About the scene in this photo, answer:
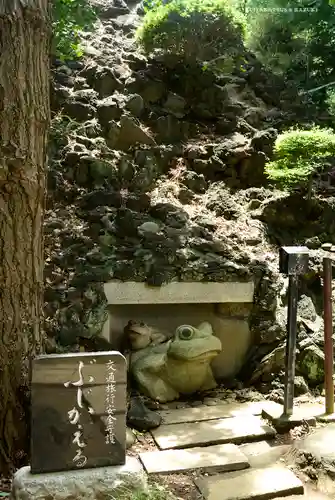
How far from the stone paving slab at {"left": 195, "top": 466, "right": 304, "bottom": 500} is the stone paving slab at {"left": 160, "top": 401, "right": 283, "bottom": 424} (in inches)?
45.8

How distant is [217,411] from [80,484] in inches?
104

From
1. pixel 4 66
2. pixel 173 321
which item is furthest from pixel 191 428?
pixel 4 66

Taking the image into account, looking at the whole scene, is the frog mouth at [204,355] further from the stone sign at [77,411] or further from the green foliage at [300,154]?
the green foliage at [300,154]

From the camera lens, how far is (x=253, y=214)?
766cm

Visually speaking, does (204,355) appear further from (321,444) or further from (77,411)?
A: (77,411)

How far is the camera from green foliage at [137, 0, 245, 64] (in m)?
8.66

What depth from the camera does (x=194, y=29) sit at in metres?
8.93

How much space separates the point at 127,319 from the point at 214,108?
18.5 feet

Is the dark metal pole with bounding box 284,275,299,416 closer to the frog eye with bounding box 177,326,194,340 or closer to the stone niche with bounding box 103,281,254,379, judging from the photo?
the frog eye with bounding box 177,326,194,340

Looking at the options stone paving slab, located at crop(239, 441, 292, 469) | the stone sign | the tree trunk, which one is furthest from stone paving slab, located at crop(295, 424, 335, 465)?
the tree trunk

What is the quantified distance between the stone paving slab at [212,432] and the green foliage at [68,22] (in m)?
5.43

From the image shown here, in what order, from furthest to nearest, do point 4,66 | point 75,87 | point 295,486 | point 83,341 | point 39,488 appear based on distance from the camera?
1. point 75,87
2. point 83,341
3. point 295,486
4. point 4,66
5. point 39,488

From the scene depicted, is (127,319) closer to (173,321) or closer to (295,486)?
(173,321)

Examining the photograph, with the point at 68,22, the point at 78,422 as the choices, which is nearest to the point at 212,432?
the point at 78,422
